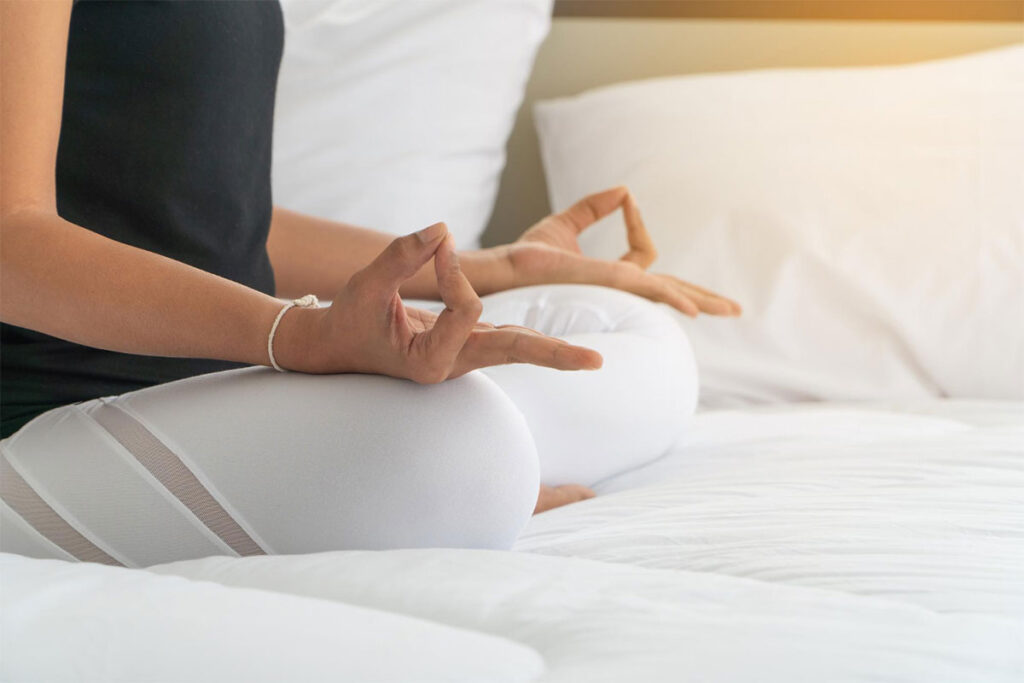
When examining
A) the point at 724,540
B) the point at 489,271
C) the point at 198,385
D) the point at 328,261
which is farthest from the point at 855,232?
the point at 198,385

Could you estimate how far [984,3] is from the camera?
6.18ft

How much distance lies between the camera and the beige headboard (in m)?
1.86

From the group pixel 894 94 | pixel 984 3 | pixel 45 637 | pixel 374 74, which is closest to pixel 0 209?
pixel 45 637

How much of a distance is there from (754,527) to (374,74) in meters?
1.11

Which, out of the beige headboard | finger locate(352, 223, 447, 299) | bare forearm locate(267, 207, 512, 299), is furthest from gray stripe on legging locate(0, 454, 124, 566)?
the beige headboard

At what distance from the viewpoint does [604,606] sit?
1.64ft

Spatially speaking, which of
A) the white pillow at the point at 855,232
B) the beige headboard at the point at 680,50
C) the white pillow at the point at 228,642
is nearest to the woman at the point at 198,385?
the white pillow at the point at 228,642

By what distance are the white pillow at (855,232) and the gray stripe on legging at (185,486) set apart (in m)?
0.84

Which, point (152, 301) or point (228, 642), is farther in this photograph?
point (152, 301)

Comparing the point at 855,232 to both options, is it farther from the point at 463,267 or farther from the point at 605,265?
the point at 463,267

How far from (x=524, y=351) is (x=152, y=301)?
9.5 inches

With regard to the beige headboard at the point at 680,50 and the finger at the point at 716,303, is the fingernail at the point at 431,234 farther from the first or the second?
the beige headboard at the point at 680,50

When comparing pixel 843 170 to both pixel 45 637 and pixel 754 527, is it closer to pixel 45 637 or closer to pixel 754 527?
pixel 754 527

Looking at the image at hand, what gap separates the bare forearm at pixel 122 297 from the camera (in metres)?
0.68
